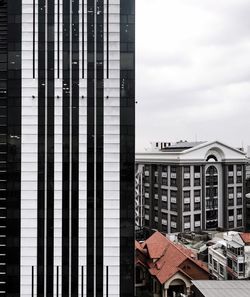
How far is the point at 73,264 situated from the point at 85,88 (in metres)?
18.7

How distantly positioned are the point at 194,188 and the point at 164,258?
3503 cm

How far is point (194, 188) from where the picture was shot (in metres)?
88.0

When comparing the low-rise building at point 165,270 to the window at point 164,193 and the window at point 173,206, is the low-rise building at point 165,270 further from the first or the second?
the window at point 164,193

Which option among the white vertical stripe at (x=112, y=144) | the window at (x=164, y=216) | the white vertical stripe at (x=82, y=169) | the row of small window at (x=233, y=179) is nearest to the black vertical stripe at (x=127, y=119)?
the white vertical stripe at (x=112, y=144)

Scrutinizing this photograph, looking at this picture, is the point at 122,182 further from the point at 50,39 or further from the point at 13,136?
the point at 50,39

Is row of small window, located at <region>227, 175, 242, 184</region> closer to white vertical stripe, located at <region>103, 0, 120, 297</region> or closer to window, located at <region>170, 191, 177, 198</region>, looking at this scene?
window, located at <region>170, 191, 177, 198</region>

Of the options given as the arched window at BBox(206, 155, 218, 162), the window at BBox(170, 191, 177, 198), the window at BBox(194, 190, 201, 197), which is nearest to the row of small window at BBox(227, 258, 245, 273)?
the window at BBox(170, 191, 177, 198)

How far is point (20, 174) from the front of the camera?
1542 inches

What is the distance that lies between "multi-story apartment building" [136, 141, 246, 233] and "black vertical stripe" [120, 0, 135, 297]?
48.6m

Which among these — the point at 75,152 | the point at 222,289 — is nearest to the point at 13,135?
the point at 75,152

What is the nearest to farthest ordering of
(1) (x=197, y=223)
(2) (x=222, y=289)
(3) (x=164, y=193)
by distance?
1. (2) (x=222, y=289)
2. (1) (x=197, y=223)
3. (3) (x=164, y=193)

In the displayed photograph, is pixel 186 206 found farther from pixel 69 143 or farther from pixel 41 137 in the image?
pixel 41 137

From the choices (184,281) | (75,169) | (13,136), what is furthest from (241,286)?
(13,136)

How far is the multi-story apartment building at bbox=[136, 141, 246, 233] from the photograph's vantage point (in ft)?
286
